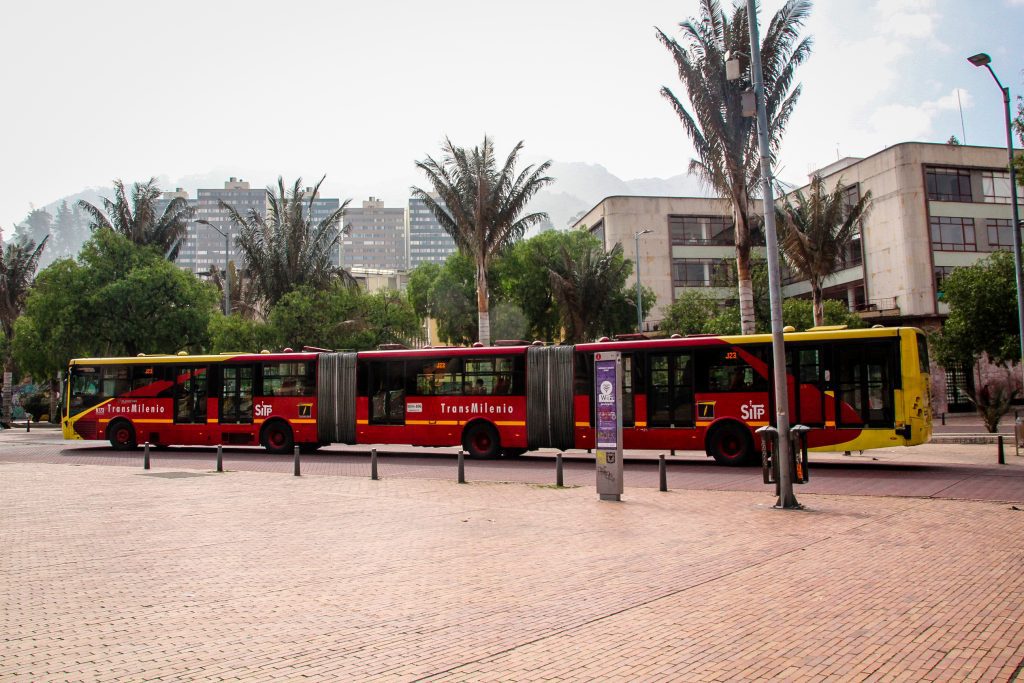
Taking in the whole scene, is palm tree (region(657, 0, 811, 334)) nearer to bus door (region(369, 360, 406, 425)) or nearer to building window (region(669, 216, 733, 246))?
bus door (region(369, 360, 406, 425))

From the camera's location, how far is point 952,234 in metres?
49.3

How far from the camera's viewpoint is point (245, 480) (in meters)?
17.5

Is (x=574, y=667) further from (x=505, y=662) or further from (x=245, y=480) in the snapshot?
(x=245, y=480)

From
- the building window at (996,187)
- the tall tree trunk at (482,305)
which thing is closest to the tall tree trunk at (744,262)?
the tall tree trunk at (482,305)

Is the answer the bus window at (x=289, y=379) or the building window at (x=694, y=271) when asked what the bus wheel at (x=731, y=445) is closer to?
the bus window at (x=289, y=379)

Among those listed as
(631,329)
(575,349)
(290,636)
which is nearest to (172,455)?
(575,349)

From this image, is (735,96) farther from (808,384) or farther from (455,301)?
(455,301)

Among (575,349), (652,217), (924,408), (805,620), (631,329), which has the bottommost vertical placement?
(805,620)

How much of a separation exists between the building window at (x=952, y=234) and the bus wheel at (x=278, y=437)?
41.2m

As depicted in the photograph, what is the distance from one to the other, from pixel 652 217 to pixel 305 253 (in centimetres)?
3218

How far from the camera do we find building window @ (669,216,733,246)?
2554 inches

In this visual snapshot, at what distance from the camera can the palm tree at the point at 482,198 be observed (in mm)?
31125

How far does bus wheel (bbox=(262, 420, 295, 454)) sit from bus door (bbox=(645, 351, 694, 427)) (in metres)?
11.3

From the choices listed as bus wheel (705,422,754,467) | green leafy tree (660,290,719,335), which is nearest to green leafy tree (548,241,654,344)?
green leafy tree (660,290,719,335)
